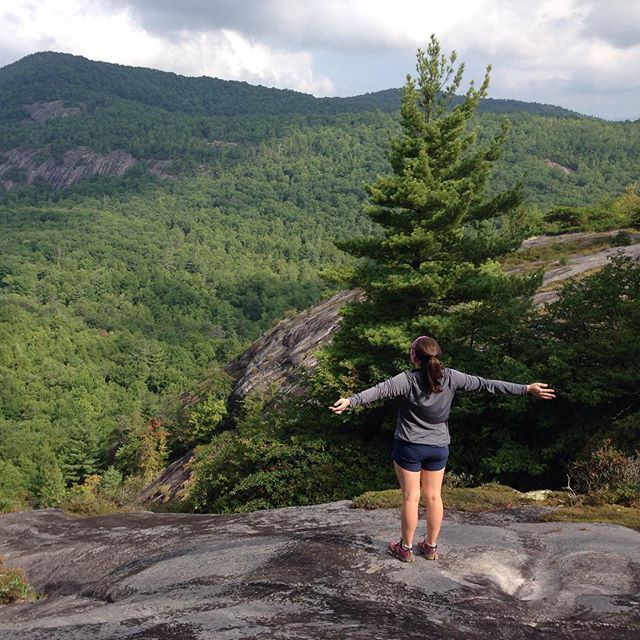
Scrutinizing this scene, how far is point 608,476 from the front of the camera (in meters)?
10.8

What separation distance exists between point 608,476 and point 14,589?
31.7ft

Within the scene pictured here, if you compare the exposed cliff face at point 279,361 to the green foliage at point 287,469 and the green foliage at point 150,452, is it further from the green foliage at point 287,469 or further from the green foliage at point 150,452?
the green foliage at point 287,469

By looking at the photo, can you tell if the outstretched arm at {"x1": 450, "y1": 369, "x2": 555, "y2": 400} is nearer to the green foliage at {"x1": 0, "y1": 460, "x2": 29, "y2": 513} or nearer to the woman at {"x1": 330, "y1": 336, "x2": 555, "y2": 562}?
the woman at {"x1": 330, "y1": 336, "x2": 555, "y2": 562}

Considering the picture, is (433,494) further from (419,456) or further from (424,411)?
(424,411)

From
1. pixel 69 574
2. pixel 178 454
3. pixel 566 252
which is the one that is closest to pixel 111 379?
pixel 178 454

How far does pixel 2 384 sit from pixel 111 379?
2349 centimetres

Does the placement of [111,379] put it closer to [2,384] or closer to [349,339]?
[2,384]

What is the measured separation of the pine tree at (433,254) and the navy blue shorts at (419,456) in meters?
10.2

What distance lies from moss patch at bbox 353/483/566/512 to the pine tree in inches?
243

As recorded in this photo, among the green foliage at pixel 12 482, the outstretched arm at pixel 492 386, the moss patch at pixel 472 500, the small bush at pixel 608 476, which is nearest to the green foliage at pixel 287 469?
the moss patch at pixel 472 500

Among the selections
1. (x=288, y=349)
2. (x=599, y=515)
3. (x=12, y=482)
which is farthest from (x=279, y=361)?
(x=12, y=482)

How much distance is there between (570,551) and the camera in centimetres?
735

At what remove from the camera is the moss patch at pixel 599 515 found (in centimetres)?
869

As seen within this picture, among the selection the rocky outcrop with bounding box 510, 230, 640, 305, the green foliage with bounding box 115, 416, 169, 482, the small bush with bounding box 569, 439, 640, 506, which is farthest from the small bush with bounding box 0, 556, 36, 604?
the green foliage with bounding box 115, 416, 169, 482
